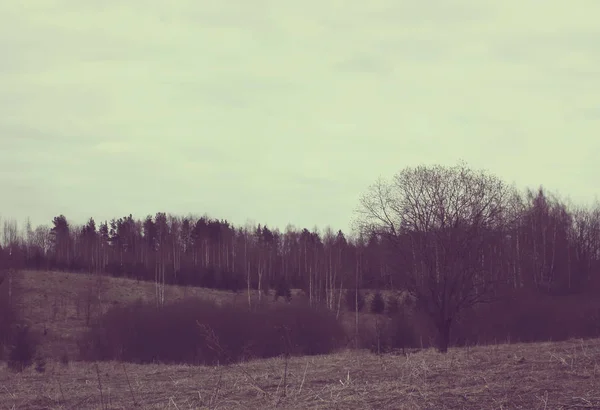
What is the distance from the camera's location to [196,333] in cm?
2659

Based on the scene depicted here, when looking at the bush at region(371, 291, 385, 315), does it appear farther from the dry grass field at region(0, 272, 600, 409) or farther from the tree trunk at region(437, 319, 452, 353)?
the dry grass field at region(0, 272, 600, 409)

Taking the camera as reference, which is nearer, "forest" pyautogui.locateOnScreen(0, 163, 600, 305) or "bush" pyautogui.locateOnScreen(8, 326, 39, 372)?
"bush" pyautogui.locateOnScreen(8, 326, 39, 372)

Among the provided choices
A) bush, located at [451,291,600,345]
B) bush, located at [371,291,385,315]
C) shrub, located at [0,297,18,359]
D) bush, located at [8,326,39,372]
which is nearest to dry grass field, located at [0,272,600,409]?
bush, located at [8,326,39,372]

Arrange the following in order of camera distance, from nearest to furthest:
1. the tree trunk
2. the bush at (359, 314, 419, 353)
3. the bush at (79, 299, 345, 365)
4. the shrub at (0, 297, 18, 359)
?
1. the tree trunk
2. the bush at (359, 314, 419, 353)
3. the bush at (79, 299, 345, 365)
4. the shrub at (0, 297, 18, 359)

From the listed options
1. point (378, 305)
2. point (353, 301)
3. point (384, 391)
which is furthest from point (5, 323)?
point (353, 301)

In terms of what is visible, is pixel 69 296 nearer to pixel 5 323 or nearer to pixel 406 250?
pixel 5 323

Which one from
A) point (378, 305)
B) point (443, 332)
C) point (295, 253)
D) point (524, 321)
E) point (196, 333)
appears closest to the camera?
point (443, 332)

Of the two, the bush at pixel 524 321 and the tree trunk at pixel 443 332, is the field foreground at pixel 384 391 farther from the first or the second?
the bush at pixel 524 321

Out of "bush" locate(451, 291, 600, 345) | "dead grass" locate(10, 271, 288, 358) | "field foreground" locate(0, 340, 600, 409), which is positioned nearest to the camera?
"field foreground" locate(0, 340, 600, 409)

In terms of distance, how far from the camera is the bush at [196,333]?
26.7m

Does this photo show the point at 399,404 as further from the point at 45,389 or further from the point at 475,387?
the point at 45,389

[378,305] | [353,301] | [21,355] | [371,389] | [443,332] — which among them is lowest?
[378,305]

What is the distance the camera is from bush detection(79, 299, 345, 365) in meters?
26.7

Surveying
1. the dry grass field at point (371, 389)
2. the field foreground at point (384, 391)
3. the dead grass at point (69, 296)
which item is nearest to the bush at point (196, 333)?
the dead grass at point (69, 296)
